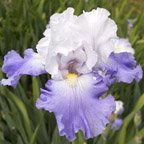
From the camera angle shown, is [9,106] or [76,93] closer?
[76,93]

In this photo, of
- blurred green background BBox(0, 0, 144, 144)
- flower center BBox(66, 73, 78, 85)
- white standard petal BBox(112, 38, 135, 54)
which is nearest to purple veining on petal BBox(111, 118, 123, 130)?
blurred green background BBox(0, 0, 144, 144)

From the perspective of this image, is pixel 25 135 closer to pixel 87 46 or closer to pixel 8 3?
pixel 87 46

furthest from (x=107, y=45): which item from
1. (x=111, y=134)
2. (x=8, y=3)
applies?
(x=8, y=3)

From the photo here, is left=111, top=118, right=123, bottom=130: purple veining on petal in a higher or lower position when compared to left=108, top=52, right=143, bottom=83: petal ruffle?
lower

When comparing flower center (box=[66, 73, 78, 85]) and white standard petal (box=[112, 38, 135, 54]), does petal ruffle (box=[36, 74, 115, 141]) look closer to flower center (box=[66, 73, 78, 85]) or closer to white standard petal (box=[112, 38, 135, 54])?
flower center (box=[66, 73, 78, 85])

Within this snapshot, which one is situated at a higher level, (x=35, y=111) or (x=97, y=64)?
(x=97, y=64)

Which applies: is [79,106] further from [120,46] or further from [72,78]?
[120,46]
